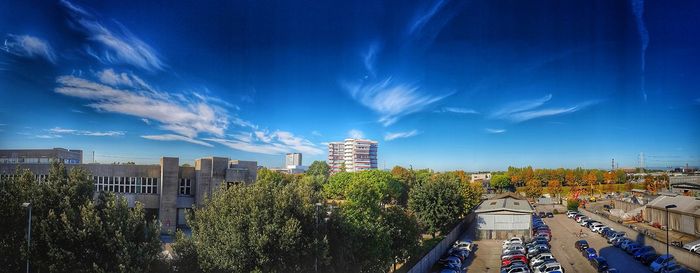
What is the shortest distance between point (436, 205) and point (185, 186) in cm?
2393

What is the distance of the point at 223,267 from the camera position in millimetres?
13609

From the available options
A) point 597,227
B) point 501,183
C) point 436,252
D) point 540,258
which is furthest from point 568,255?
point 501,183

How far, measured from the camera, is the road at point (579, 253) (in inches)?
1027

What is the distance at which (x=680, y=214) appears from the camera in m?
35.2

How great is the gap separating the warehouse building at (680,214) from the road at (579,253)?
580 cm

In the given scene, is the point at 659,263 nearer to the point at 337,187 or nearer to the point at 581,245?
the point at 581,245

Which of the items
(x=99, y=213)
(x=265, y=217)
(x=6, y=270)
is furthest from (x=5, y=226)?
(x=265, y=217)

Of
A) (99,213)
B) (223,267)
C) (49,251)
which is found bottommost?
(223,267)

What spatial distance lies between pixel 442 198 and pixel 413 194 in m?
2.66

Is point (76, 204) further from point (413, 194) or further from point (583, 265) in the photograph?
point (413, 194)

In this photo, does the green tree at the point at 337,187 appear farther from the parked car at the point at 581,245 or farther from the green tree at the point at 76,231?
the green tree at the point at 76,231

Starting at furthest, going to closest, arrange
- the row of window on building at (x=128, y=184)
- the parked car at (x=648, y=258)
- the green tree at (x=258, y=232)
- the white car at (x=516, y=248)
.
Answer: the row of window on building at (x=128, y=184), the white car at (x=516, y=248), the parked car at (x=648, y=258), the green tree at (x=258, y=232)

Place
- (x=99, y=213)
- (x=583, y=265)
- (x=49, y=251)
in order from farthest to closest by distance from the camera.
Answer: (x=583, y=265)
(x=99, y=213)
(x=49, y=251)

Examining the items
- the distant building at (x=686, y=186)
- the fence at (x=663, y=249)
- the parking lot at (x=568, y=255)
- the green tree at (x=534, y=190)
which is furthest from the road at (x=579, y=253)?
the green tree at (x=534, y=190)
